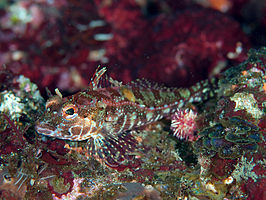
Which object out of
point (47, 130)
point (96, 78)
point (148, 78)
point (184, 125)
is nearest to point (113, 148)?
point (47, 130)

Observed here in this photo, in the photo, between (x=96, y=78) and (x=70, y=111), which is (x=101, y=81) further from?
(x=70, y=111)

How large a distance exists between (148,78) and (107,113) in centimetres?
129

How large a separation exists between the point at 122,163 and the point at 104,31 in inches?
183

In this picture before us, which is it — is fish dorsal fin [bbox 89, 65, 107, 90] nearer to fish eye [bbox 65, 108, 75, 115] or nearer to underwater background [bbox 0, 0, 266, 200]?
underwater background [bbox 0, 0, 266, 200]

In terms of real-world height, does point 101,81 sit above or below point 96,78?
below

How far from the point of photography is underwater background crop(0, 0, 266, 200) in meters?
2.91

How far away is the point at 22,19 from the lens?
21.3 feet

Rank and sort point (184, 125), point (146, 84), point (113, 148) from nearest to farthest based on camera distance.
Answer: point (113, 148)
point (184, 125)
point (146, 84)

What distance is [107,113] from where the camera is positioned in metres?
3.70

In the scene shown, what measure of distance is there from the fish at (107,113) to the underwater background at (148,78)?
0.18 m

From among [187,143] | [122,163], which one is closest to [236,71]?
[187,143]

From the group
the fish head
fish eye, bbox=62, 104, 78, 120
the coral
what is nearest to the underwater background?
the coral

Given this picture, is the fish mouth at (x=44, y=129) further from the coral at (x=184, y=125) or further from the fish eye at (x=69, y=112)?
the coral at (x=184, y=125)

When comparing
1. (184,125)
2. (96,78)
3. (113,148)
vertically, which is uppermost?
(96,78)
